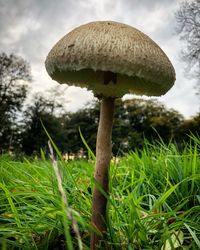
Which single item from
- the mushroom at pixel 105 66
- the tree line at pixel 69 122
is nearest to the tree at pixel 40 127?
the tree line at pixel 69 122

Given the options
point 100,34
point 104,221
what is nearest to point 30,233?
point 104,221

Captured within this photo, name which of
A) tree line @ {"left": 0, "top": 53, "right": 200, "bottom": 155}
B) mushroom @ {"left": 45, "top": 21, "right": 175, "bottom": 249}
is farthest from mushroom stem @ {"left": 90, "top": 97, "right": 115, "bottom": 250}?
tree line @ {"left": 0, "top": 53, "right": 200, "bottom": 155}

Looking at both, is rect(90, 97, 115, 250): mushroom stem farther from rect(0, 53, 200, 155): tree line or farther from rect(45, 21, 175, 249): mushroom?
rect(0, 53, 200, 155): tree line

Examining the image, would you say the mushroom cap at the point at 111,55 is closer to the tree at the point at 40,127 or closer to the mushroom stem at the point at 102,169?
the mushroom stem at the point at 102,169

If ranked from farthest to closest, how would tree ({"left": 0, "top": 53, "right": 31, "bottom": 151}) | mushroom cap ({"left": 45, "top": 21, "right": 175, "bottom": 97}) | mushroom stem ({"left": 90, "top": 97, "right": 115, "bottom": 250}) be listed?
tree ({"left": 0, "top": 53, "right": 31, "bottom": 151}) < mushroom stem ({"left": 90, "top": 97, "right": 115, "bottom": 250}) < mushroom cap ({"left": 45, "top": 21, "right": 175, "bottom": 97})

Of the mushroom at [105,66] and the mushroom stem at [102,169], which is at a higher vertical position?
the mushroom at [105,66]

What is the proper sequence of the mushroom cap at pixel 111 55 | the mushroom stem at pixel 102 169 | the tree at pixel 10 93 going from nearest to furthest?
the mushroom cap at pixel 111 55 < the mushroom stem at pixel 102 169 < the tree at pixel 10 93

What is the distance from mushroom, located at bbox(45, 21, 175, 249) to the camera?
1504mm

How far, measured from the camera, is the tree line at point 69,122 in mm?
31484

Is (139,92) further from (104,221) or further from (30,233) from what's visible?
(30,233)

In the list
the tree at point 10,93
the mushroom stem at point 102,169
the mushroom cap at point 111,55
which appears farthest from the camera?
the tree at point 10,93

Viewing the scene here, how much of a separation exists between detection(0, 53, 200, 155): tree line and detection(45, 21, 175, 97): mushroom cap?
2804 centimetres

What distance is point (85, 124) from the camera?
35.1 m

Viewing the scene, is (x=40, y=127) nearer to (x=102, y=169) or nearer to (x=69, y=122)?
(x=69, y=122)
